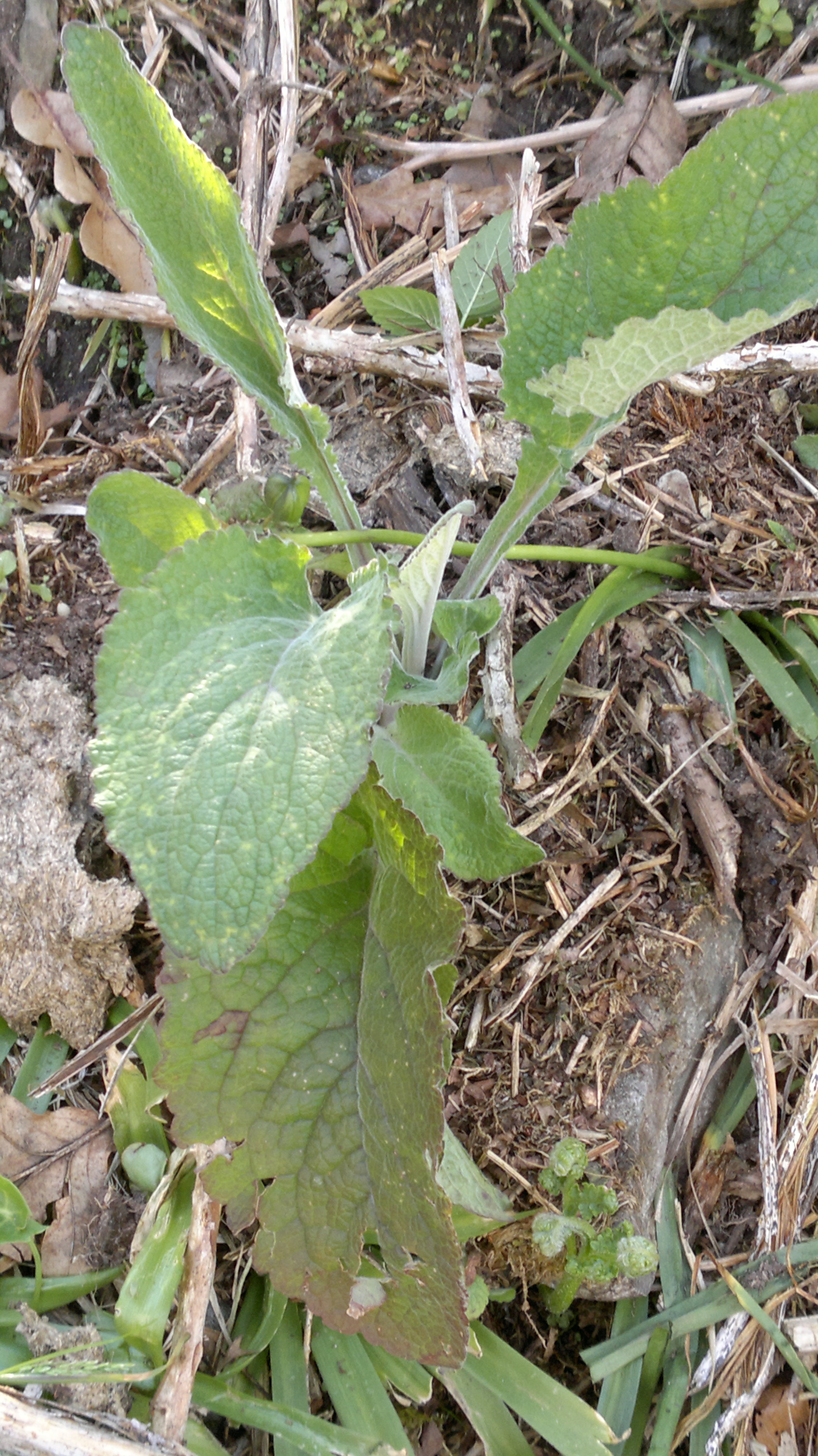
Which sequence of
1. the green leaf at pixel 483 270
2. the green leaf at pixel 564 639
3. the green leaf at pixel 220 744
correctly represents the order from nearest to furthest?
the green leaf at pixel 220 744, the green leaf at pixel 564 639, the green leaf at pixel 483 270

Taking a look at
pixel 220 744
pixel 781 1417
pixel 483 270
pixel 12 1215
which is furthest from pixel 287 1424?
pixel 483 270

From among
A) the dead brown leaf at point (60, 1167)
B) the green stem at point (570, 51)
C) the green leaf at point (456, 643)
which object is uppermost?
the green stem at point (570, 51)

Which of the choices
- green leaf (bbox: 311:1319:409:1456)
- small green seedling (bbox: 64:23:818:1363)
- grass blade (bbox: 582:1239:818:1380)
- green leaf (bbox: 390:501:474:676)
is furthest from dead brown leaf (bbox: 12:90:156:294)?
grass blade (bbox: 582:1239:818:1380)

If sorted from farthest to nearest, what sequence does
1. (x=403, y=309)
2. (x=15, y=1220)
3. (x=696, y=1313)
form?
(x=403, y=309) → (x=696, y=1313) → (x=15, y=1220)

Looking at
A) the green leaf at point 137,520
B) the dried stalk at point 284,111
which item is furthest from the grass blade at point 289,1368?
the dried stalk at point 284,111

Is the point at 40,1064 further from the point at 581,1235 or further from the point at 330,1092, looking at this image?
the point at 581,1235

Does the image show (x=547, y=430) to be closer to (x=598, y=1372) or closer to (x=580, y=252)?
(x=580, y=252)

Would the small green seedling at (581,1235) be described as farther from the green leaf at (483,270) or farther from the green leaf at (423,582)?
the green leaf at (483,270)

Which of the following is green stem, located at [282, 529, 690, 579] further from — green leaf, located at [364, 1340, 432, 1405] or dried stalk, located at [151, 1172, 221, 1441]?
green leaf, located at [364, 1340, 432, 1405]
